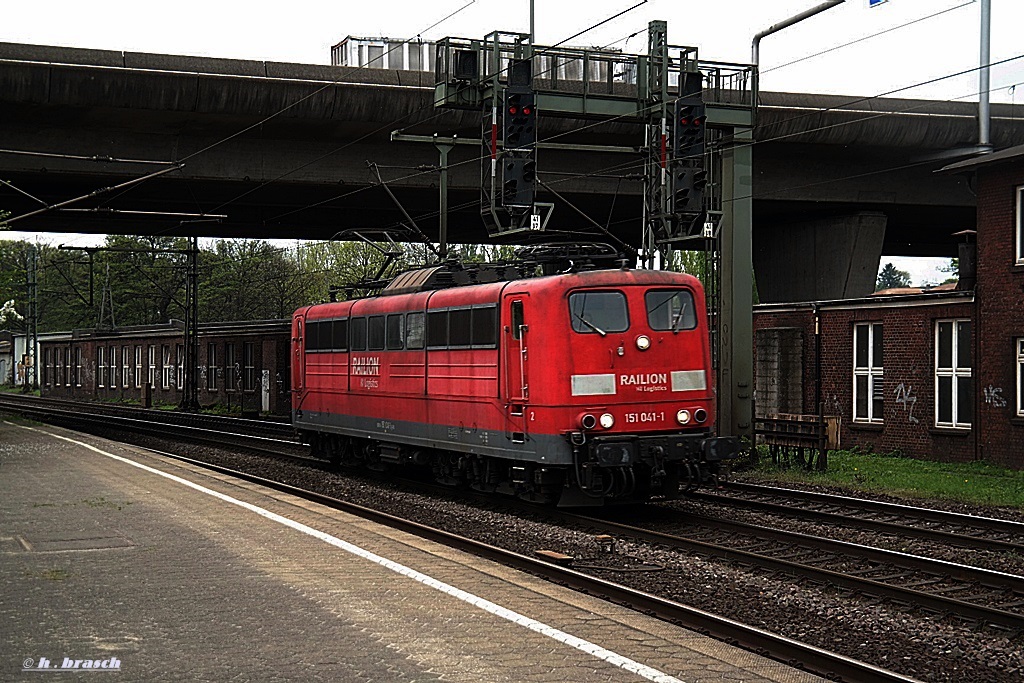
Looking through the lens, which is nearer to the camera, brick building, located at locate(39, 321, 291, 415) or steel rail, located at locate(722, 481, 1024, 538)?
steel rail, located at locate(722, 481, 1024, 538)

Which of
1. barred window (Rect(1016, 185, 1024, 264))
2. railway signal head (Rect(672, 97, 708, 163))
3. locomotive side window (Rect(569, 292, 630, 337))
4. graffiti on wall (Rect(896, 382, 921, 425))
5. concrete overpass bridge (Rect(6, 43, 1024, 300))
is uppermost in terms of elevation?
concrete overpass bridge (Rect(6, 43, 1024, 300))

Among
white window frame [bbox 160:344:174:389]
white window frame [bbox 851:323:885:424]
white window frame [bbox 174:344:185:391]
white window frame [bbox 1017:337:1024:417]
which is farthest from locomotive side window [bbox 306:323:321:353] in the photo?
white window frame [bbox 160:344:174:389]

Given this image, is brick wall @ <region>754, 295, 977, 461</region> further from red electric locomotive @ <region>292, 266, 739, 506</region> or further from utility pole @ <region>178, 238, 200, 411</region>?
utility pole @ <region>178, 238, 200, 411</region>

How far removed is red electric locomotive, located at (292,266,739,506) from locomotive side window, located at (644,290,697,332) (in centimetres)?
2

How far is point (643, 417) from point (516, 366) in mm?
1733

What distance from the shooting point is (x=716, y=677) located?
7.39 meters

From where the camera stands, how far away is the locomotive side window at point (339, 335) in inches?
862

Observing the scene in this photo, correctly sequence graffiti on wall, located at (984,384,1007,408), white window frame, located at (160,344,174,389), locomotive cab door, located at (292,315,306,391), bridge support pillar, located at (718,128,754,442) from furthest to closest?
white window frame, located at (160,344,174,389) < locomotive cab door, located at (292,315,306,391) < bridge support pillar, located at (718,128,754,442) < graffiti on wall, located at (984,384,1007,408)

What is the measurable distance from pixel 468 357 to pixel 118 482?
213 inches

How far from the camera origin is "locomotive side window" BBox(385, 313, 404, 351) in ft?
63.8

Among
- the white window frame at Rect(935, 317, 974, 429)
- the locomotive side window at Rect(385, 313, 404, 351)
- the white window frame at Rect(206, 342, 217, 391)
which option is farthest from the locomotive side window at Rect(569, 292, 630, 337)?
the white window frame at Rect(206, 342, 217, 391)

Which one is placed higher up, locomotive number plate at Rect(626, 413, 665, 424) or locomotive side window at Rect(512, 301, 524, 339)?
locomotive side window at Rect(512, 301, 524, 339)

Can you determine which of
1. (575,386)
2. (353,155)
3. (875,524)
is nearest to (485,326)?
(575,386)

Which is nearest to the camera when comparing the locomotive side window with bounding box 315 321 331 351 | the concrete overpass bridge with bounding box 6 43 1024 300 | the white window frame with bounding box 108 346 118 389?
the locomotive side window with bounding box 315 321 331 351
